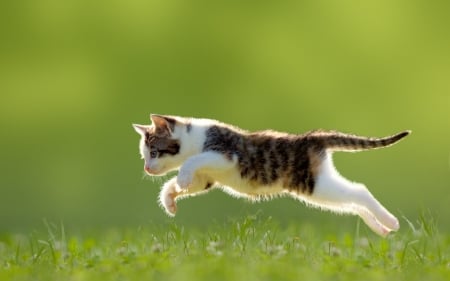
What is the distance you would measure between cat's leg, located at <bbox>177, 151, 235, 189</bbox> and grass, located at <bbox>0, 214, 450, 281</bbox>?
477mm

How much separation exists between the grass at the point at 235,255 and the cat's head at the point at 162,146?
0.63 metres

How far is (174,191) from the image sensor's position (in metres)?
7.99

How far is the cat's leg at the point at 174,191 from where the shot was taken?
7.96m

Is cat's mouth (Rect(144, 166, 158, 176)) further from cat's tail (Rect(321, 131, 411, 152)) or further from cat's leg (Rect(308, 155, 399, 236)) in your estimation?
cat's tail (Rect(321, 131, 411, 152))

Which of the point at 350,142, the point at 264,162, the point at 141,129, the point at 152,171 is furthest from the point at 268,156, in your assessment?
the point at 141,129

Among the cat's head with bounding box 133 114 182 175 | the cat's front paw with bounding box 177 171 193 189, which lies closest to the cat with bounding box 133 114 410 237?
the cat's head with bounding box 133 114 182 175

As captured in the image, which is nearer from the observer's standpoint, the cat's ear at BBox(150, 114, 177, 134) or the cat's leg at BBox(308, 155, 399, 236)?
the cat's leg at BBox(308, 155, 399, 236)

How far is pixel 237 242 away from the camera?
7.14 metres

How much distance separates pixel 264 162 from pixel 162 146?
39.5 inches

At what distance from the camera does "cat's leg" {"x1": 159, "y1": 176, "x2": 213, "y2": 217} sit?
796cm

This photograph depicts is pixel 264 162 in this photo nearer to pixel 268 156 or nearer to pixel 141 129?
pixel 268 156

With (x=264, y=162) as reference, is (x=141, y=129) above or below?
above

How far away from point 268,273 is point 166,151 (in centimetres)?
257

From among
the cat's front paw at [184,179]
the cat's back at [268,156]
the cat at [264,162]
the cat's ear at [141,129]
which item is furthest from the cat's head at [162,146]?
the cat's front paw at [184,179]
